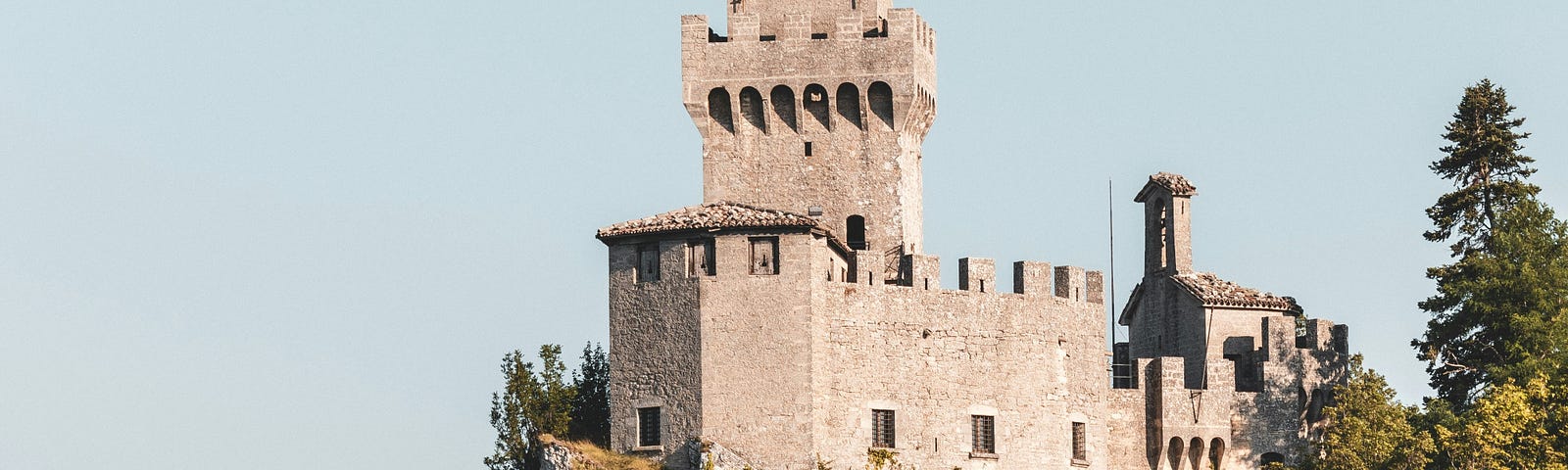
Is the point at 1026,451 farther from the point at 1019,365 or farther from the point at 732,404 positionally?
the point at 732,404

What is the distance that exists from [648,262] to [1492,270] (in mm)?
20489

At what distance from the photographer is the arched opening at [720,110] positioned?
79.8m

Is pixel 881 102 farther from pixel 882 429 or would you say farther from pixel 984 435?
pixel 882 429

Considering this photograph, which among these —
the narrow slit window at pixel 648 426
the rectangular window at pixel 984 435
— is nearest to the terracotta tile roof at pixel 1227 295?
the rectangular window at pixel 984 435

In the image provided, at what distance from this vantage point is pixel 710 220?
2859 inches

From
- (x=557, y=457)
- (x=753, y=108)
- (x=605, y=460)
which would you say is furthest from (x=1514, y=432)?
(x=557, y=457)

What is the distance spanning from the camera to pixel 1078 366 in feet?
253

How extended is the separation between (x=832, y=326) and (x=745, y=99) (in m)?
9.15

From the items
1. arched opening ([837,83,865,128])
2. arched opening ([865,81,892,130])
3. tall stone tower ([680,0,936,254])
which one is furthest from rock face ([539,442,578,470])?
arched opening ([865,81,892,130])

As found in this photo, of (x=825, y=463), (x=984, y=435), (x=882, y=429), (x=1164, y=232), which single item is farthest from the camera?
(x=1164, y=232)

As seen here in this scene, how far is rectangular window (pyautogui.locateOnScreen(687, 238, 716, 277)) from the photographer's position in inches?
2847

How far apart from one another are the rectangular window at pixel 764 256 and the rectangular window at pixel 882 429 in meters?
4.23

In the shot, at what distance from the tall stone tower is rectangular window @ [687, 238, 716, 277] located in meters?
6.92

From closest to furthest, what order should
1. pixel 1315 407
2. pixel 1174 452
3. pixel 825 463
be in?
1. pixel 825 463
2. pixel 1174 452
3. pixel 1315 407
